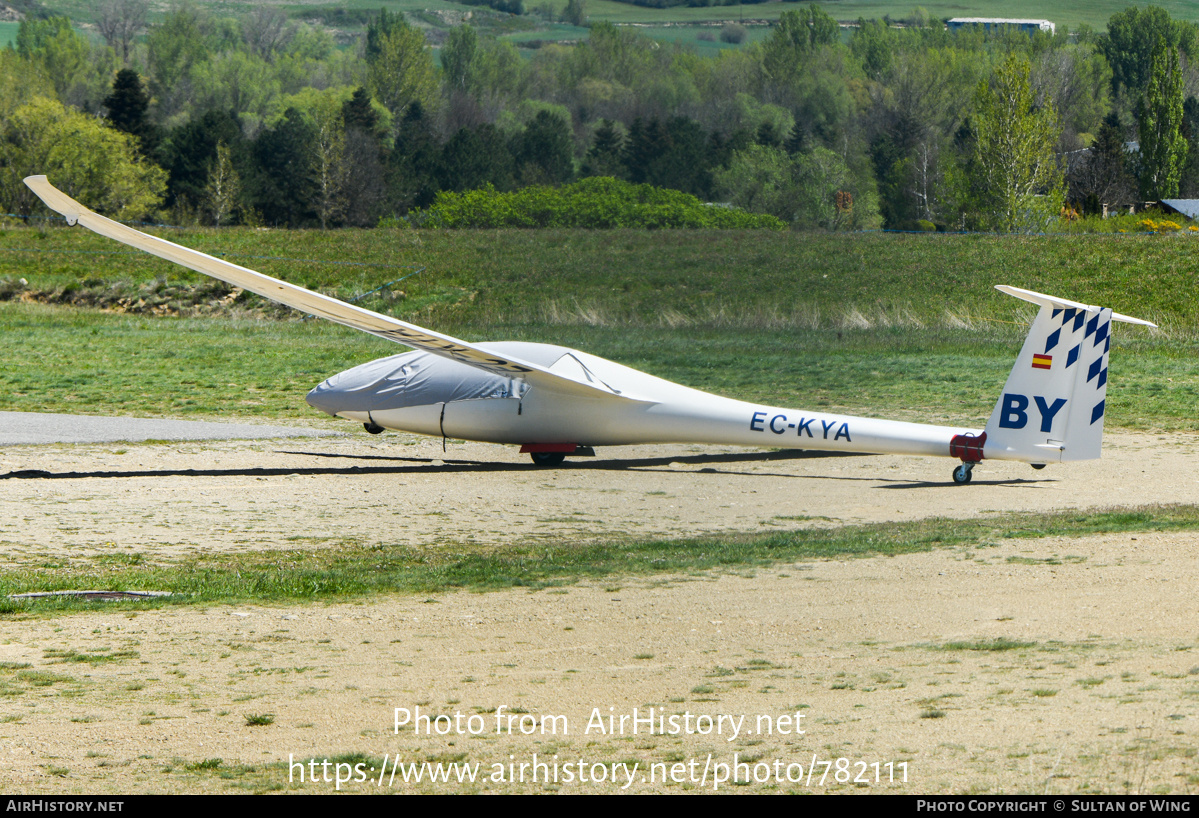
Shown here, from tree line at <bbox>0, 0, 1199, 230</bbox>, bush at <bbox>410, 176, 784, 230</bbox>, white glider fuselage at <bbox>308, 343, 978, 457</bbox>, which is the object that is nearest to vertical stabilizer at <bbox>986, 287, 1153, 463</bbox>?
white glider fuselage at <bbox>308, 343, 978, 457</bbox>

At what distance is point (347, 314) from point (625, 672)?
431 inches

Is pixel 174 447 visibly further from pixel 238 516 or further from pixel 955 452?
pixel 955 452

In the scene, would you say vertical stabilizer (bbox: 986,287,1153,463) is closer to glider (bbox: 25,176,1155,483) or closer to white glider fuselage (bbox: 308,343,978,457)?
glider (bbox: 25,176,1155,483)

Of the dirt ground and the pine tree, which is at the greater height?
the pine tree

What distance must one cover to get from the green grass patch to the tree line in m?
86.2

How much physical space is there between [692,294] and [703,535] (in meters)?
35.7

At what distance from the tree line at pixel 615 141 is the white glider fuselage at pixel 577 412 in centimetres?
8257

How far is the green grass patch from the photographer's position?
1131cm

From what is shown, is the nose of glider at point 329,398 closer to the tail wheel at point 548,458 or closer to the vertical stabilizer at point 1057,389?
the tail wheel at point 548,458

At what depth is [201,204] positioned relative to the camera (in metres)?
102

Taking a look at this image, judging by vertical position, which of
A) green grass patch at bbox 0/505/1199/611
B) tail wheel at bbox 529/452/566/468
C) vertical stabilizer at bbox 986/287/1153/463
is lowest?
tail wheel at bbox 529/452/566/468

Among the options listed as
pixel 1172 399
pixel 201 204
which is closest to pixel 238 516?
pixel 1172 399

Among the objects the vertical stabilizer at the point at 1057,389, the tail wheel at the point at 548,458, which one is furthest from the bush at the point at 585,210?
the vertical stabilizer at the point at 1057,389

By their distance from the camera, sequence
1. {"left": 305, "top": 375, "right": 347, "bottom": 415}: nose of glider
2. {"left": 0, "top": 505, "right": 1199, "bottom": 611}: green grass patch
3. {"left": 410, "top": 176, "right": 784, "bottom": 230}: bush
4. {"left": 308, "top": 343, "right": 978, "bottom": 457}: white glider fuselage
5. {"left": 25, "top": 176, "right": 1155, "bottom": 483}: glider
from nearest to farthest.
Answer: {"left": 0, "top": 505, "right": 1199, "bottom": 611}: green grass patch, {"left": 25, "top": 176, "right": 1155, "bottom": 483}: glider, {"left": 308, "top": 343, "right": 978, "bottom": 457}: white glider fuselage, {"left": 305, "top": 375, "right": 347, "bottom": 415}: nose of glider, {"left": 410, "top": 176, "right": 784, "bottom": 230}: bush
